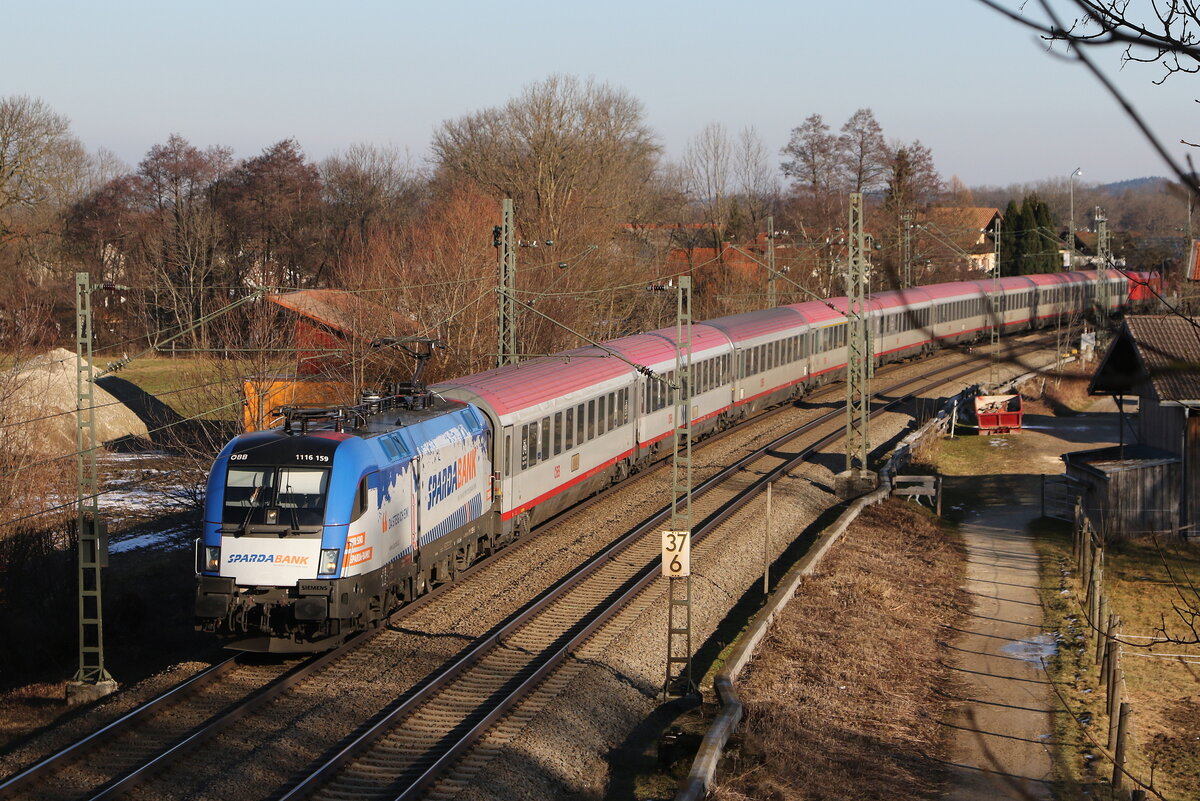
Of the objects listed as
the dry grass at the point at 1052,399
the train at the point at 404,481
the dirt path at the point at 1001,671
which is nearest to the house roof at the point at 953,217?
the dry grass at the point at 1052,399

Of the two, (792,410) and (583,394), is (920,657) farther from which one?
(792,410)

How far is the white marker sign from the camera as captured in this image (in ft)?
50.2

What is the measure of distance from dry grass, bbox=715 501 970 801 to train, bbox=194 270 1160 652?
16.2ft

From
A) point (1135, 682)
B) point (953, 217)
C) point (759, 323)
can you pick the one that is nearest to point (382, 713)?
point (1135, 682)

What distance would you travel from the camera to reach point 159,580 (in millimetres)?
26391

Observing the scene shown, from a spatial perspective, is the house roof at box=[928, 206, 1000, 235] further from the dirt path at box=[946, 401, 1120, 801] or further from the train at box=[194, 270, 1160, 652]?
the train at box=[194, 270, 1160, 652]

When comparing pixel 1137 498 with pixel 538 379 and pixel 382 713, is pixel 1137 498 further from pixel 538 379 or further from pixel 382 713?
pixel 382 713

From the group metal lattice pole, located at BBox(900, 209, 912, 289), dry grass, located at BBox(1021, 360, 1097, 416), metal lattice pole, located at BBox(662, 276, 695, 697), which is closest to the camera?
metal lattice pole, located at BBox(662, 276, 695, 697)

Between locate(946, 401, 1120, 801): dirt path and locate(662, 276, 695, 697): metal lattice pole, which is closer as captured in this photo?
locate(946, 401, 1120, 801): dirt path

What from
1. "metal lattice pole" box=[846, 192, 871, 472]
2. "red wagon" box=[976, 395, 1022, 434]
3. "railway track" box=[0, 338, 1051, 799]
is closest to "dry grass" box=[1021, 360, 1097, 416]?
"red wagon" box=[976, 395, 1022, 434]

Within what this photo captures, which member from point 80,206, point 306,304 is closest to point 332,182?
point 80,206

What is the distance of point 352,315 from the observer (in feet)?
116

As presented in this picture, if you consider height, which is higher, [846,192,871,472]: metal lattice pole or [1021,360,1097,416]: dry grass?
[846,192,871,472]: metal lattice pole

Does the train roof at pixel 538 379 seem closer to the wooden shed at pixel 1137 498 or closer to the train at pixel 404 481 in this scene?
the train at pixel 404 481
